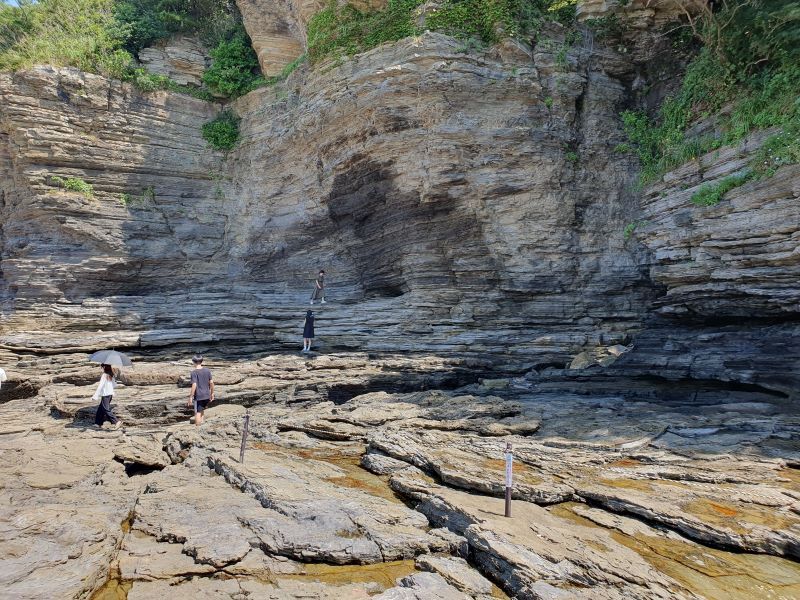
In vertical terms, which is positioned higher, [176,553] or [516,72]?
[516,72]

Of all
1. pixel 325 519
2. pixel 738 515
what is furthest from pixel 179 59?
pixel 738 515

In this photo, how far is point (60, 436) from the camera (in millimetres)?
9453

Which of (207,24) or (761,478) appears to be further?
(207,24)

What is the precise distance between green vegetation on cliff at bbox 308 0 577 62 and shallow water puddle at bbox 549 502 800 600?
15.2 meters

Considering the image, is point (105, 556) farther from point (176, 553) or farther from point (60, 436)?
point (60, 436)

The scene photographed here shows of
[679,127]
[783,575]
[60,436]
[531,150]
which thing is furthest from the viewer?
[531,150]

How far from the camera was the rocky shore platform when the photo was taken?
14.0 ft

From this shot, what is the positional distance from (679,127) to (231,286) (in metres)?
15.5

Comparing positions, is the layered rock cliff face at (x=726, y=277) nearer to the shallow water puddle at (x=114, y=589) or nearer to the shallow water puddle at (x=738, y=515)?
the shallow water puddle at (x=738, y=515)

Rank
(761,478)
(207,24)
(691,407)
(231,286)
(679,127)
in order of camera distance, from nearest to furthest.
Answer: (761,478) → (691,407) → (679,127) → (231,286) → (207,24)

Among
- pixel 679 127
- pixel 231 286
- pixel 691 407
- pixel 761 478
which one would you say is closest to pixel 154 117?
pixel 231 286

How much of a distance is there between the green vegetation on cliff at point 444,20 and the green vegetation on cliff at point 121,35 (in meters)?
5.61

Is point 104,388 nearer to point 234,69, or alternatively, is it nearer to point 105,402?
point 105,402

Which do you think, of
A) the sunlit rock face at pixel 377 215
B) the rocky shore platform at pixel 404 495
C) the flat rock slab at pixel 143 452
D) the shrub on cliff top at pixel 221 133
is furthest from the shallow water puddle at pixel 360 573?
the shrub on cliff top at pixel 221 133
